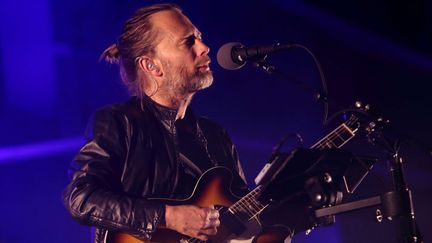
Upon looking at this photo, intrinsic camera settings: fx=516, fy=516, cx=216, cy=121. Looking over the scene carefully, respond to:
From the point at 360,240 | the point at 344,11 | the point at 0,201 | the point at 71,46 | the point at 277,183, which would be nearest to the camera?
the point at 277,183

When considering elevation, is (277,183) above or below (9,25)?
below

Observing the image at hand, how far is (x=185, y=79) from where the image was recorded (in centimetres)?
320

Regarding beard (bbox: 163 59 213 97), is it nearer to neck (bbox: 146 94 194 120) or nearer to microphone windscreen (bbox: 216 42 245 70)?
neck (bbox: 146 94 194 120)

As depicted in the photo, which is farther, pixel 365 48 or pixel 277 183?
pixel 365 48

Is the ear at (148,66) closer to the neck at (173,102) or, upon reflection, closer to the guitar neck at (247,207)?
the neck at (173,102)

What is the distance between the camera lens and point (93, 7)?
12.9 ft

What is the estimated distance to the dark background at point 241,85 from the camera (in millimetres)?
3564

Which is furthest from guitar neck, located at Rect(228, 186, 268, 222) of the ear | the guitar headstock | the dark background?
the dark background

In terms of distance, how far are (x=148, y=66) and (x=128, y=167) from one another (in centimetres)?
78

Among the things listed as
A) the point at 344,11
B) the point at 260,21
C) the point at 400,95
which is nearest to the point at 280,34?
the point at 260,21

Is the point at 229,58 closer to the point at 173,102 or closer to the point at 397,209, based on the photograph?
the point at 173,102

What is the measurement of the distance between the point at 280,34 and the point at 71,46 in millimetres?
1863

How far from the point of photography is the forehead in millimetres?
3241

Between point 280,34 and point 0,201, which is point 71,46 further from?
point 280,34
